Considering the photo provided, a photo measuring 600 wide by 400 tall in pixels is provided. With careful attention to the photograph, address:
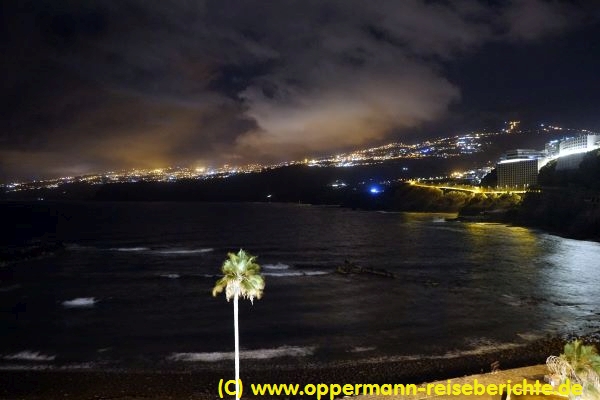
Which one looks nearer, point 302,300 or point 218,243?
point 302,300

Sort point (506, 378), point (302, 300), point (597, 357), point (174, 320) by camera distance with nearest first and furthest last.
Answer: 1. point (597, 357)
2. point (506, 378)
3. point (174, 320)
4. point (302, 300)

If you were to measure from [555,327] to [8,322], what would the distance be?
3558cm

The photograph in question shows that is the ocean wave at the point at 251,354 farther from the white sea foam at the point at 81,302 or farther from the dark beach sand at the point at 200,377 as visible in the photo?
the white sea foam at the point at 81,302

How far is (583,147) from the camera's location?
117m

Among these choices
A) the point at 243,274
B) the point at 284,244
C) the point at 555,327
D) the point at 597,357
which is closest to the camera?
the point at 597,357

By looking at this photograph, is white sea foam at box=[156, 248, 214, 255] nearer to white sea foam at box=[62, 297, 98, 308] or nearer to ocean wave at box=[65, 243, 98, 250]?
ocean wave at box=[65, 243, 98, 250]

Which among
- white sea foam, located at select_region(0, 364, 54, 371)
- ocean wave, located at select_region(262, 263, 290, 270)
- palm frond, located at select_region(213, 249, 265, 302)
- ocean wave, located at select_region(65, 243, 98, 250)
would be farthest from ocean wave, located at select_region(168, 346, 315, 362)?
ocean wave, located at select_region(65, 243, 98, 250)

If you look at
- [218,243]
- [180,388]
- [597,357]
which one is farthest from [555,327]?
[218,243]

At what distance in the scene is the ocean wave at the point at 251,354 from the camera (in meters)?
24.1

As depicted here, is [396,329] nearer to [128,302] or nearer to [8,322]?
[128,302]

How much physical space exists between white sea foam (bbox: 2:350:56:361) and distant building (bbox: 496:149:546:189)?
131687mm

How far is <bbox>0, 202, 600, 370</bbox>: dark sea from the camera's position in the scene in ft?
82.9

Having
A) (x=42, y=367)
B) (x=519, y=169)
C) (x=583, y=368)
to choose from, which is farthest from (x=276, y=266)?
(x=519, y=169)

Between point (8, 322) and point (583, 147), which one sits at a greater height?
point (583, 147)
